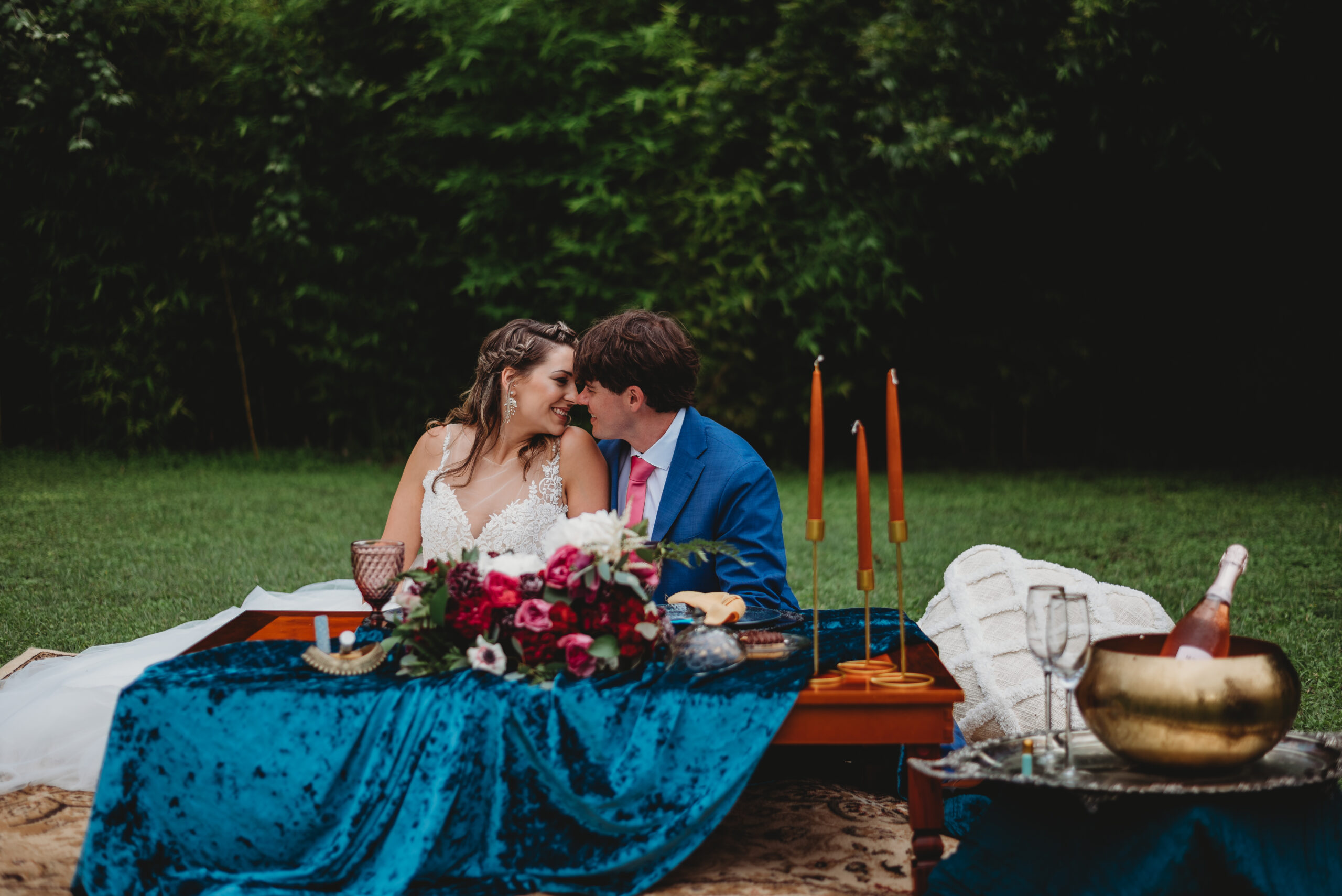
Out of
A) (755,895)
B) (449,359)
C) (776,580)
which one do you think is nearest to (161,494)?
(449,359)

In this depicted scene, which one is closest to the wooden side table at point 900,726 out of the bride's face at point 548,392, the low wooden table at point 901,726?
the low wooden table at point 901,726

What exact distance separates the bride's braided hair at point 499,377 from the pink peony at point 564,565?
130cm

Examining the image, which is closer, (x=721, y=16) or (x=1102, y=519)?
(x=1102, y=519)

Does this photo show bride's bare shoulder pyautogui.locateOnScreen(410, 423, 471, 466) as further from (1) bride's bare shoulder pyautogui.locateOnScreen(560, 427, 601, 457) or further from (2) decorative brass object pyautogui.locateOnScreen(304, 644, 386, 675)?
(2) decorative brass object pyautogui.locateOnScreen(304, 644, 386, 675)

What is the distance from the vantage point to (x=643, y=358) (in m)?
3.04

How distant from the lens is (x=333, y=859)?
7.00ft

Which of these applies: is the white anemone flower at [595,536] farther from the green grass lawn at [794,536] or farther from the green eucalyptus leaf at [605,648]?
the green grass lawn at [794,536]

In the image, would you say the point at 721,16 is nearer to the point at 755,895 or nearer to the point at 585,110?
the point at 585,110

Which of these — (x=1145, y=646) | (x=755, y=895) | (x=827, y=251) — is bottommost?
(x=755, y=895)

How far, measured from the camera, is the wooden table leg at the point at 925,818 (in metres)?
2.10

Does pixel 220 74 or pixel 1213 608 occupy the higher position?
pixel 220 74

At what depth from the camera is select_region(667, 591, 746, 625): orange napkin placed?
8.22 ft

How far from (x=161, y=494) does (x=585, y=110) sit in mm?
4437

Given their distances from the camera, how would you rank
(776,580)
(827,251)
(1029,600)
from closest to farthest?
1. (1029,600)
2. (776,580)
3. (827,251)
